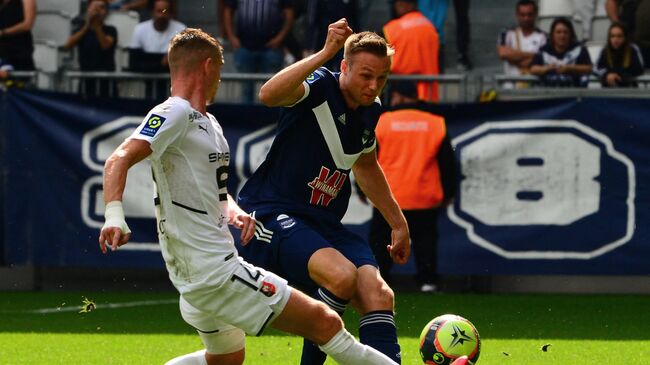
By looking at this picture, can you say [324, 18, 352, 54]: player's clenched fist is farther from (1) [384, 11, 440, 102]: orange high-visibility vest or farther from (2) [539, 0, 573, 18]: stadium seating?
(2) [539, 0, 573, 18]: stadium seating

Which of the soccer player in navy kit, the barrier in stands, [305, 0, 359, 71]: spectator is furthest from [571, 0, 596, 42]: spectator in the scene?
the soccer player in navy kit

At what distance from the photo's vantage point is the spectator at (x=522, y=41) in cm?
1475

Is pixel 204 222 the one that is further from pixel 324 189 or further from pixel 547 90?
pixel 547 90

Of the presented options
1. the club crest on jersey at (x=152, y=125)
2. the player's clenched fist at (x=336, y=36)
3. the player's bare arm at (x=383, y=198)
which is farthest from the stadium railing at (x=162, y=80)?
the club crest on jersey at (x=152, y=125)

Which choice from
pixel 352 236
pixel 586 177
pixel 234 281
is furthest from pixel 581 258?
pixel 234 281

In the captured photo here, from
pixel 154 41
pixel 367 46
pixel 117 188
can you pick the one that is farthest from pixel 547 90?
pixel 117 188

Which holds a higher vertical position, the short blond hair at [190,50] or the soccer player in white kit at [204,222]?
the short blond hair at [190,50]

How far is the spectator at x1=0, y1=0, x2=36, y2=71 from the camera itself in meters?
14.6

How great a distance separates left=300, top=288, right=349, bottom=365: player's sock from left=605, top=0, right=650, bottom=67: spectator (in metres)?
8.82

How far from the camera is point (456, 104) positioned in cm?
1303

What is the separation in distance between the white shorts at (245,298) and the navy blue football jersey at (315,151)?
1089 millimetres

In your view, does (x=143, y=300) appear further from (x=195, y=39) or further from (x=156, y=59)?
(x=195, y=39)

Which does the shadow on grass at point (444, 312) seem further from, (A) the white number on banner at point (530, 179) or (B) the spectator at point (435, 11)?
(B) the spectator at point (435, 11)

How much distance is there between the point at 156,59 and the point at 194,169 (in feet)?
28.4
